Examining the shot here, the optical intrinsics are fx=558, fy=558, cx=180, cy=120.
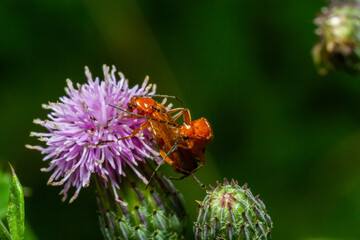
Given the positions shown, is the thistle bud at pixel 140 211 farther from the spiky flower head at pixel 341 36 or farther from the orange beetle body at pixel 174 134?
the spiky flower head at pixel 341 36

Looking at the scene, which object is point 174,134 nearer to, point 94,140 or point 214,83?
point 94,140

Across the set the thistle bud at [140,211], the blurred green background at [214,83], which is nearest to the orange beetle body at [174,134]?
the thistle bud at [140,211]

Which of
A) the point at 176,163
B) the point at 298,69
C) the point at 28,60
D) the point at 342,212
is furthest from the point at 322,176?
the point at 28,60

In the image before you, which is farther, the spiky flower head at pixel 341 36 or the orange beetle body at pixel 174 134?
the spiky flower head at pixel 341 36

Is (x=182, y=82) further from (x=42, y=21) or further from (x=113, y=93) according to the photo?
(x=113, y=93)

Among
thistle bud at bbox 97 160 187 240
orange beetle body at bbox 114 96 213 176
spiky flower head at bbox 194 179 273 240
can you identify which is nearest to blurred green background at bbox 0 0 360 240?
thistle bud at bbox 97 160 187 240

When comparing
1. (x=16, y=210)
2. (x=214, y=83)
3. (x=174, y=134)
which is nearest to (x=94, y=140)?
(x=174, y=134)

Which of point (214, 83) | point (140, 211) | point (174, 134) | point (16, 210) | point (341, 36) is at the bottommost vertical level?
point (16, 210)
